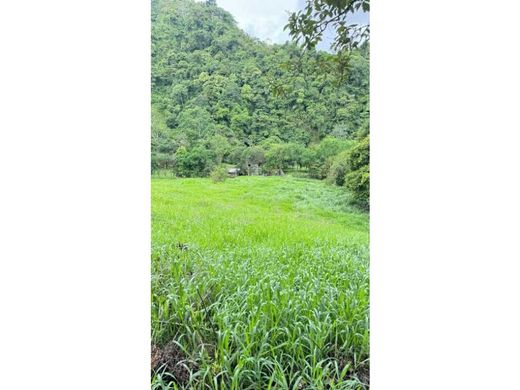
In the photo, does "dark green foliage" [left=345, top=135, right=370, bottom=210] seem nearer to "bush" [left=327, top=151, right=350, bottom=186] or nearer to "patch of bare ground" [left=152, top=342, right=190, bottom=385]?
"bush" [left=327, top=151, right=350, bottom=186]

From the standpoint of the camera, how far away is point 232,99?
229 cm

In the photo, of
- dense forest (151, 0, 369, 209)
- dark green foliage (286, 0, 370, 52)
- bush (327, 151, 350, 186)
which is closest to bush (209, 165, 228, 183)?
dense forest (151, 0, 369, 209)

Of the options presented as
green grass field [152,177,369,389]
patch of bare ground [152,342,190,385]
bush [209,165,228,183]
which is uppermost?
bush [209,165,228,183]

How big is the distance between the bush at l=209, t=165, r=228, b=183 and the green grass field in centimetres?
4

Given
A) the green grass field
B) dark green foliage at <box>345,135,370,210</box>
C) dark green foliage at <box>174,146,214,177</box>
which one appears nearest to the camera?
the green grass field

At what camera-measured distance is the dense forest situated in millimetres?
2254

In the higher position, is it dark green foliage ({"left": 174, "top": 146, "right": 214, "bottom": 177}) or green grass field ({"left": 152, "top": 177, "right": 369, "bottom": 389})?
dark green foliage ({"left": 174, "top": 146, "right": 214, "bottom": 177})

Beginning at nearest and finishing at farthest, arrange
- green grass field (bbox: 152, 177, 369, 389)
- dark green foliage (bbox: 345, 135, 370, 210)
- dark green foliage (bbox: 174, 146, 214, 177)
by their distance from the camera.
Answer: green grass field (bbox: 152, 177, 369, 389) < dark green foliage (bbox: 345, 135, 370, 210) < dark green foliage (bbox: 174, 146, 214, 177)

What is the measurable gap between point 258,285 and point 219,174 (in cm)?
67

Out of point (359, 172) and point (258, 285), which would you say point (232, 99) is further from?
point (258, 285)

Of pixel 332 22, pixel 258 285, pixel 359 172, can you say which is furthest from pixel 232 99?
pixel 258 285
